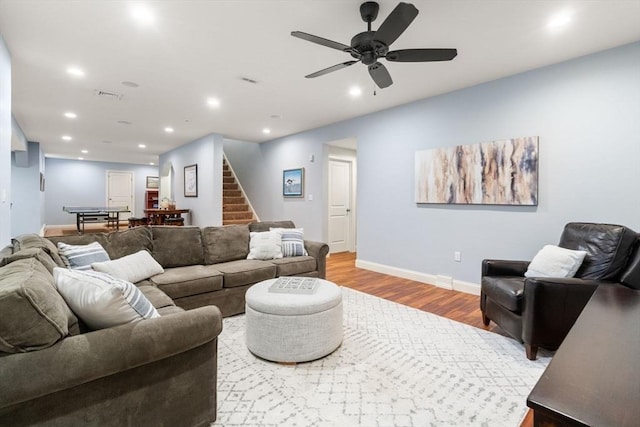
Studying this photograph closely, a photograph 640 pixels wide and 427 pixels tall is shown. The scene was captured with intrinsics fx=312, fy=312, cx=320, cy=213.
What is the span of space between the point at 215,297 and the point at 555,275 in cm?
290

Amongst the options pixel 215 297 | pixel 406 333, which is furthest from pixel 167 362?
pixel 406 333

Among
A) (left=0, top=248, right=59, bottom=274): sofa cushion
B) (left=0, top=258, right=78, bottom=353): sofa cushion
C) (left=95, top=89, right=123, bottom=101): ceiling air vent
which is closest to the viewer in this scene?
(left=0, top=258, right=78, bottom=353): sofa cushion

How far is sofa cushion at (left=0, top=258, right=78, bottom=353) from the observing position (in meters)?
1.02

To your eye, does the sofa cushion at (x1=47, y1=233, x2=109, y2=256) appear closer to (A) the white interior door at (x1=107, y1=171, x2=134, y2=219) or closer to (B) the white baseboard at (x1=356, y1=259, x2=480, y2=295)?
(B) the white baseboard at (x1=356, y1=259, x2=480, y2=295)

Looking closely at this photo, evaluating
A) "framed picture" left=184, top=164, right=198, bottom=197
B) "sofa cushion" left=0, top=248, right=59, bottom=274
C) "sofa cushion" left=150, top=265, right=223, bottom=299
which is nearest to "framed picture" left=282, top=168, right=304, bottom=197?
"framed picture" left=184, top=164, right=198, bottom=197

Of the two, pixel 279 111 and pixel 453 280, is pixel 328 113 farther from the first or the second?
pixel 453 280

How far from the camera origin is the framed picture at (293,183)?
636 cm

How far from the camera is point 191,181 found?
24.8 ft

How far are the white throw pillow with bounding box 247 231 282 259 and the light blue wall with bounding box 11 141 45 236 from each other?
7.10 meters

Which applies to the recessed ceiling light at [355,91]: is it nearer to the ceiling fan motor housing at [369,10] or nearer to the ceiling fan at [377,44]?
the ceiling fan at [377,44]

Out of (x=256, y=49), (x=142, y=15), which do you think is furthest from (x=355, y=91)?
(x=142, y=15)

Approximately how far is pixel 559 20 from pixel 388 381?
2947mm

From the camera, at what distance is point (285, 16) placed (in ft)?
7.80

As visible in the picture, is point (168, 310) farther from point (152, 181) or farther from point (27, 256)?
point (152, 181)
